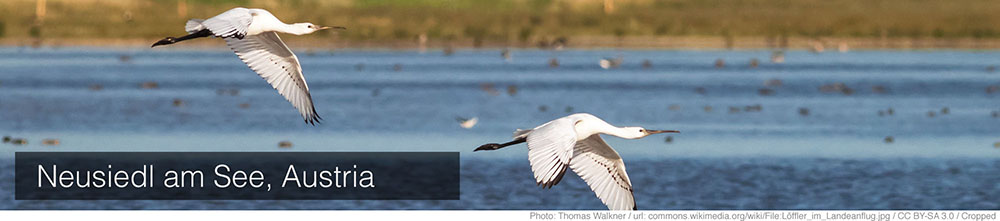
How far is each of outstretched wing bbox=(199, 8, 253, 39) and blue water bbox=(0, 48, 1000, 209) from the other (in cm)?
589

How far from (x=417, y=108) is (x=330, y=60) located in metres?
21.2

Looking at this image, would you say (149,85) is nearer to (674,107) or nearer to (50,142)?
(674,107)

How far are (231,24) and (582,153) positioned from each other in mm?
2698

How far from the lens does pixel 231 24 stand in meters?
10.2

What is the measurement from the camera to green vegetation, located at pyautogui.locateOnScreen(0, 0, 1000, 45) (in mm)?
64375

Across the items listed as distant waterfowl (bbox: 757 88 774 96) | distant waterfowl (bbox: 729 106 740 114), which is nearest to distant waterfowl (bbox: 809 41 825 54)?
distant waterfowl (bbox: 757 88 774 96)

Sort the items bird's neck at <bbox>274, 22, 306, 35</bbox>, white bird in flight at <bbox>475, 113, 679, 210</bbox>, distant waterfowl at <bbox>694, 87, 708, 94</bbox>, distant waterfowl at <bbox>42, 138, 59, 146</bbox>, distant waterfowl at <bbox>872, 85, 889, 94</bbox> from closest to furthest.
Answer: white bird in flight at <bbox>475, 113, 679, 210</bbox> → bird's neck at <bbox>274, 22, 306, 35</bbox> → distant waterfowl at <bbox>42, 138, 59, 146</bbox> → distant waterfowl at <bbox>694, 87, 708, 94</bbox> → distant waterfowl at <bbox>872, 85, 889, 94</bbox>

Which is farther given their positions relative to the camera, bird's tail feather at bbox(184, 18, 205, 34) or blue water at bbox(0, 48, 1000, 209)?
blue water at bbox(0, 48, 1000, 209)

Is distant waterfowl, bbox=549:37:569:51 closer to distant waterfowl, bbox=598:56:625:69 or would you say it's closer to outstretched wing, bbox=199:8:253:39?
distant waterfowl, bbox=598:56:625:69

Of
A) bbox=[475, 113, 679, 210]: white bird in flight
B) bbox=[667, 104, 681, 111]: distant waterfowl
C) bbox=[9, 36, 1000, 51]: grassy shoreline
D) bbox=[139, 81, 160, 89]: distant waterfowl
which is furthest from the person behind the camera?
bbox=[9, 36, 1000, 51]: grassy shoreline

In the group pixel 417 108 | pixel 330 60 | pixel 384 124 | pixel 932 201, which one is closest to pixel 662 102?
pixel 417 108

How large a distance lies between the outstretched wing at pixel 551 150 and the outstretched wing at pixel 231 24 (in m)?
1.77

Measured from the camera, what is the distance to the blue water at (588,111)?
17.7 meters

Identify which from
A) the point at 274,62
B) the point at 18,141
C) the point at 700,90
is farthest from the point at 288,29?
the point at 700,90
